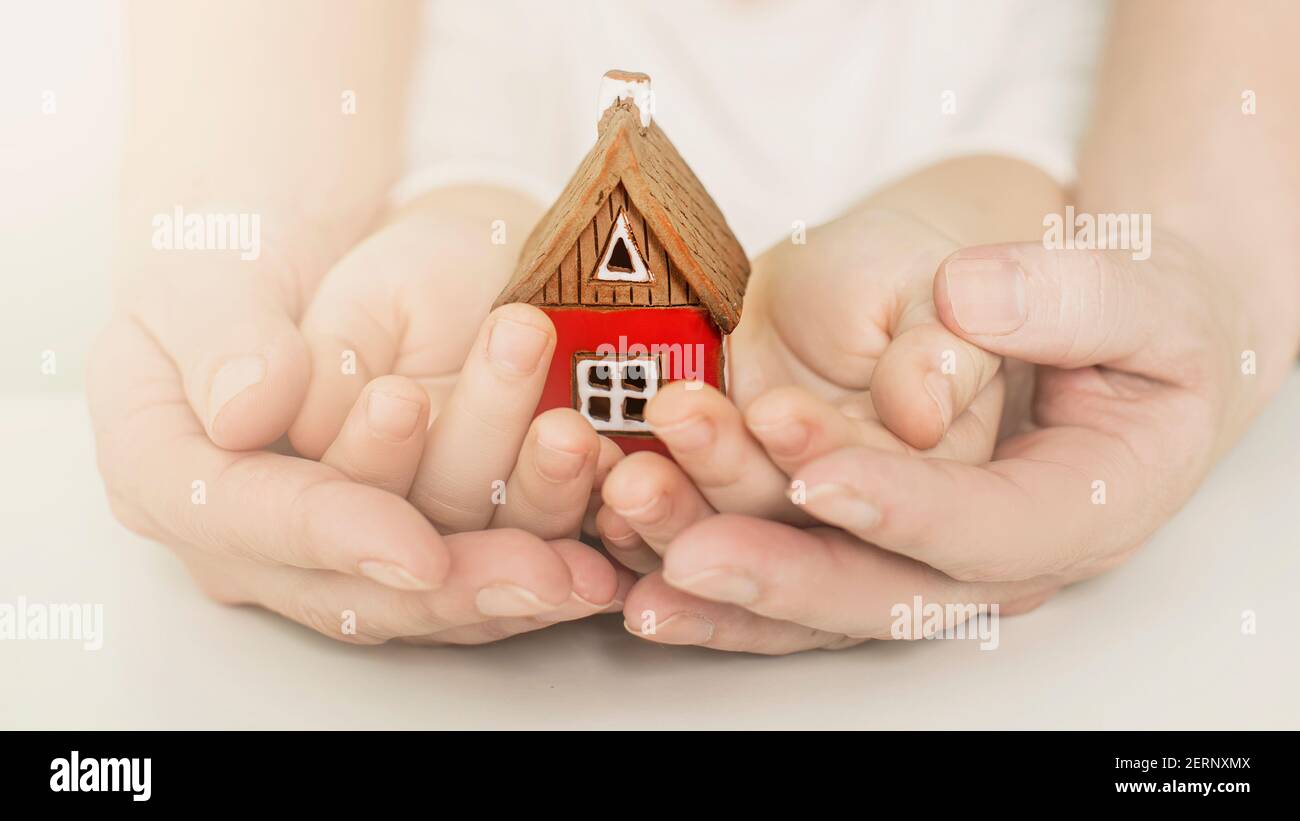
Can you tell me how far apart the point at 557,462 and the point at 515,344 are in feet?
0.29

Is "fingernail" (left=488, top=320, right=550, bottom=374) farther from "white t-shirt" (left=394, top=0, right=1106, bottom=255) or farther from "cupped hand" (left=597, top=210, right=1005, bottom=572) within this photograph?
"white t-shirt" (left=394, top=0, right=1106, bottom=255)

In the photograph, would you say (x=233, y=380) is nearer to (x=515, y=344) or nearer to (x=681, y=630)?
(x=515, y=344)

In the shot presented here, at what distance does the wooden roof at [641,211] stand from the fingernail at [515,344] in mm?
94

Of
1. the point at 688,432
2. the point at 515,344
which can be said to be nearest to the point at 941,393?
the point at 688,432

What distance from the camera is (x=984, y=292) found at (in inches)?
32.2

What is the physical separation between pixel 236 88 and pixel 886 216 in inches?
31.6

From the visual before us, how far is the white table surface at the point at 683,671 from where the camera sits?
85 centimetres

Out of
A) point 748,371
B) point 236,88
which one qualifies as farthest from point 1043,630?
point 236,88

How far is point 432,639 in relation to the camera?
0.91 m

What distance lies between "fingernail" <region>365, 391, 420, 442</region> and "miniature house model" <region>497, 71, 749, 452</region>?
15cm

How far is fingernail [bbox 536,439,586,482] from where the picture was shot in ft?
2.52

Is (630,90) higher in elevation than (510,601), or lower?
higher

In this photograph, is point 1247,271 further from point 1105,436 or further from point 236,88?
point 236,88

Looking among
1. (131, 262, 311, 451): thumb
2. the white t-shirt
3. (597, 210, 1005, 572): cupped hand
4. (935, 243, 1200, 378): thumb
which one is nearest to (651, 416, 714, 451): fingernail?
(597, 210, 1005, 572): cupped hand
